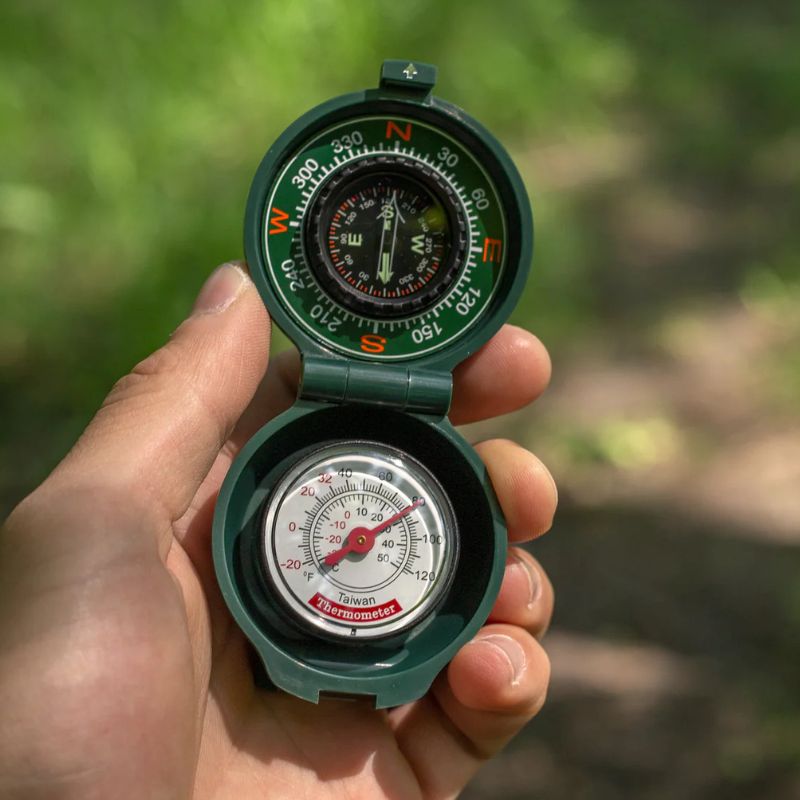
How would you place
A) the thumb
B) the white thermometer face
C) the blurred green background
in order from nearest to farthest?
the thumb, the white thermometer face, the blurred green background

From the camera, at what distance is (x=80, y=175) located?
3.51 m

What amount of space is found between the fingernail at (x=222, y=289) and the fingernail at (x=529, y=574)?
0.75 metres

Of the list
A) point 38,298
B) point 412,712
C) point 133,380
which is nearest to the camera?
point 133,380

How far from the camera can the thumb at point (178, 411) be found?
1.59m

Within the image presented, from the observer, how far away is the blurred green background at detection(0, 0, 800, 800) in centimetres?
279

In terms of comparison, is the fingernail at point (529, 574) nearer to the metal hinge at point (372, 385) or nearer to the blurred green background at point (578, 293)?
the metal hinge at point (372, 385)

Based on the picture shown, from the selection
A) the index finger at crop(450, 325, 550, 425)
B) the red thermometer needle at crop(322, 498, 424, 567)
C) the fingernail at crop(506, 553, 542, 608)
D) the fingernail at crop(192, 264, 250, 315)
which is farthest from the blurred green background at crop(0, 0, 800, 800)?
the fingernail at crop(192, 264, 250, 315)

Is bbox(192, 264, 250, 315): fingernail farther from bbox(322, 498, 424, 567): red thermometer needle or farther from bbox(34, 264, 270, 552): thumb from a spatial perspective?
bbox(322, 498, 424, 567): red thermometer needle

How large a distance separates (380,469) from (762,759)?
1.54 m

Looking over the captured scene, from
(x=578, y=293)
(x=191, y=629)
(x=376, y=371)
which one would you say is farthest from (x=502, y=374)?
(x=578, y=293)

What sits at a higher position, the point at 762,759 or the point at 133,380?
the point at 133,380

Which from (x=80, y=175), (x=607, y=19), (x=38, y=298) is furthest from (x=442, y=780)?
(x=607, y=19)

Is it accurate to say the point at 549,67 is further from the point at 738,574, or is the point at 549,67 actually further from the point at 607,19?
the point at 738,574

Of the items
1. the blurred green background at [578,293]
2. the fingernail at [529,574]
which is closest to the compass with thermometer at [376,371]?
the fingernail at [529,574]
